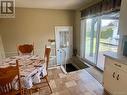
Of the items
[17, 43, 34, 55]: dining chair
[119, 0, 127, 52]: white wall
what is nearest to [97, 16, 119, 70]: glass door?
[119, 0, 127, 52]: white wall

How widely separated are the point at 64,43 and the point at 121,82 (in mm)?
3261

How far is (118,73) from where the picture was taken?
1.99m

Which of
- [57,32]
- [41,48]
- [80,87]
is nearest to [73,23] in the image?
[57,32]

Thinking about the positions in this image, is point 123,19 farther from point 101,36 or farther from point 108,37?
point 101,36

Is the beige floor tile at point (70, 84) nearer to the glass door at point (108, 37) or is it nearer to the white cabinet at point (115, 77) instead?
the white cabinet at point (115, 77)

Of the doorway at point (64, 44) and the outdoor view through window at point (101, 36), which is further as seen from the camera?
the doorway at point (64, 44)

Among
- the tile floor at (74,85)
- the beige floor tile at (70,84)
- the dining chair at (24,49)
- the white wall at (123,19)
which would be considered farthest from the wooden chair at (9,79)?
the white wall at (123,19)

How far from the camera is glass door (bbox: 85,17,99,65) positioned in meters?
3.62

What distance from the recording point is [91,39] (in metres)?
3.95

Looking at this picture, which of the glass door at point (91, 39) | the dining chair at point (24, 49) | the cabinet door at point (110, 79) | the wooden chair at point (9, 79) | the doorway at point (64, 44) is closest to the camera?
the wooden chair at point (9, 79)

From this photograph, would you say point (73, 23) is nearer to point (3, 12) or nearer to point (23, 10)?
point (23, 10)

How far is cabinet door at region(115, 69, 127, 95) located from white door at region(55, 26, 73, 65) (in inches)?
123

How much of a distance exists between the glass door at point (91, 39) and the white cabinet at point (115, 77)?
1.35 meters

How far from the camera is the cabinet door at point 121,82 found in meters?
1.85
